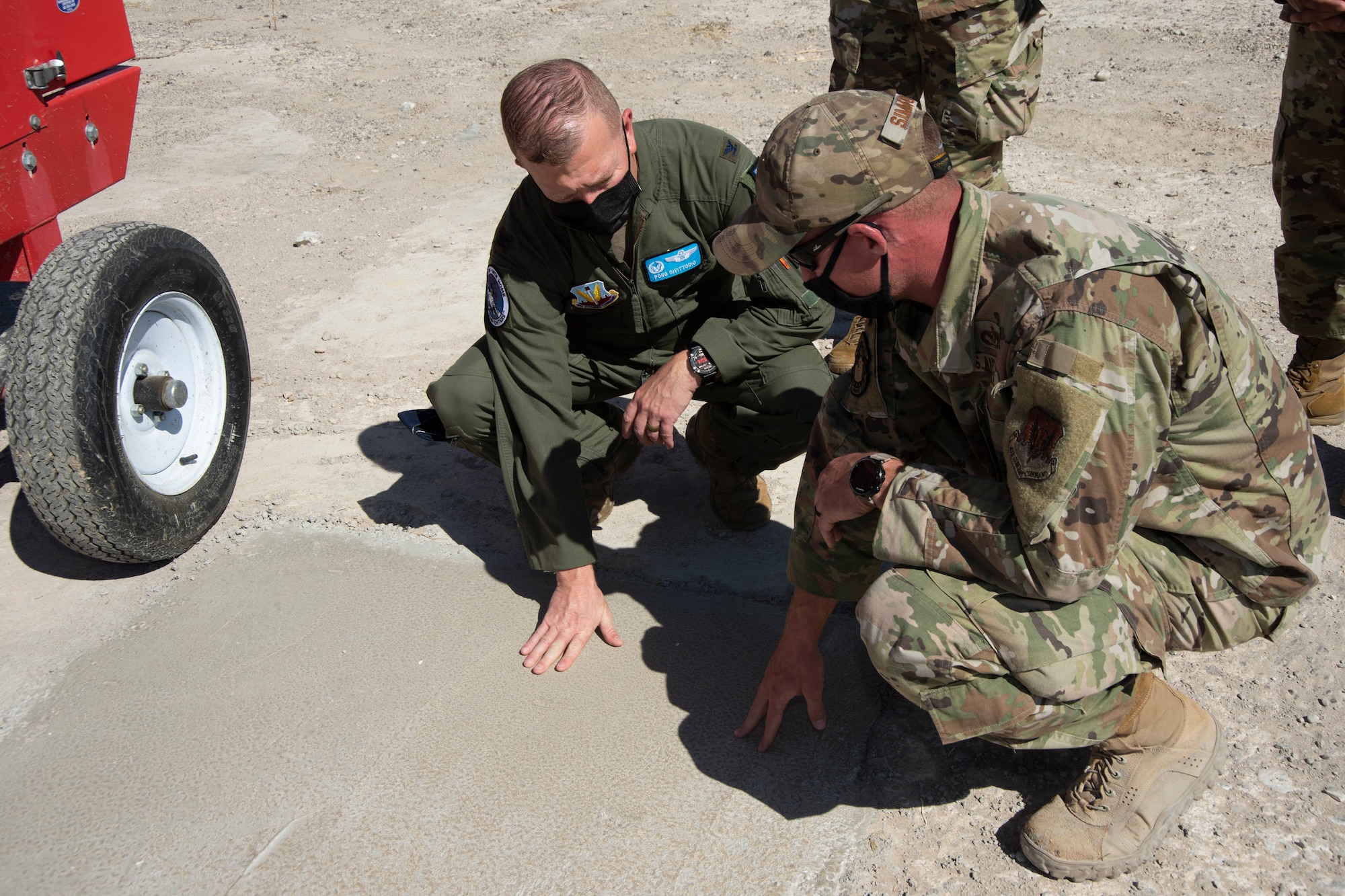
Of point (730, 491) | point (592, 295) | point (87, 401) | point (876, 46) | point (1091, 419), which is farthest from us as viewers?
point (876, 46)

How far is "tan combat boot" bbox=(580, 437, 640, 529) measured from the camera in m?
2.68

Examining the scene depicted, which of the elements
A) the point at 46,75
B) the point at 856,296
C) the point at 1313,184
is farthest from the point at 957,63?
the point at 46,75

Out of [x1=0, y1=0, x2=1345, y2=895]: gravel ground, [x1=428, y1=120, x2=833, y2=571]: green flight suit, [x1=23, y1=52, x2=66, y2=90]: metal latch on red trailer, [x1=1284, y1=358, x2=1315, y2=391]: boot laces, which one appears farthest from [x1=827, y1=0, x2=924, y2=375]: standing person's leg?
[x1=23, y1=52, x2=66, y2=90]: metal latch on red trailer

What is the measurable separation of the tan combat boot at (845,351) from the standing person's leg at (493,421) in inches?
35.0

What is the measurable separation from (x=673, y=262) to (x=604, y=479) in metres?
0.63

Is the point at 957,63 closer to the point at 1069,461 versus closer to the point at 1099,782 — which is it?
the point at 1069,461

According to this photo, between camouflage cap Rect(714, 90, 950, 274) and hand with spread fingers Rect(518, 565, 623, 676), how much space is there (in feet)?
3.40

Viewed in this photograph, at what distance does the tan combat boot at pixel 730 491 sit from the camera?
2.66 metres

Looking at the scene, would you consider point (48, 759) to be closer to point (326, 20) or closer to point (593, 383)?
point (593, 383)

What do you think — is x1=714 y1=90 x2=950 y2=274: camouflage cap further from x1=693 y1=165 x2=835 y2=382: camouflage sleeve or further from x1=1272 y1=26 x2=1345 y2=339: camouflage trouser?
x1=1272 y1=26 x2=1345 y2=339: camouflage trouser

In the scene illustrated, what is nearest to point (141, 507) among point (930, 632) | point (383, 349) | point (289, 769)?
point (289, 769)

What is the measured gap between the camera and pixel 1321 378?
290cm

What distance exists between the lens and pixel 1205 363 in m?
1.50

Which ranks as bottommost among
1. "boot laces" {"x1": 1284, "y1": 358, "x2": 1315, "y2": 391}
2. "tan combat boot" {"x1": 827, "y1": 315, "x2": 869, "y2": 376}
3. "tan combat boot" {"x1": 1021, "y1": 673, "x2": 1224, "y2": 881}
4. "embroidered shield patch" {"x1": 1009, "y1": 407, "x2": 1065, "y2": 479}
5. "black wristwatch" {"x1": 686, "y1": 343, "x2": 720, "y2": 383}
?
"tan combat boot" {"x1": 827, "y1": 315, "x2": 869, "y2": 376}
